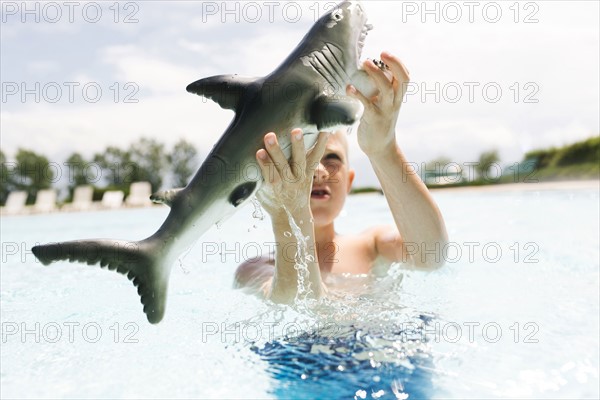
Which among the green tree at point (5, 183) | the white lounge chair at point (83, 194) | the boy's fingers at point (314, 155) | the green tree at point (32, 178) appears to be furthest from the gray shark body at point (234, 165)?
the green tree at point (5, 183)

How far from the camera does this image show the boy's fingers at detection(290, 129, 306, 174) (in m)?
2.06

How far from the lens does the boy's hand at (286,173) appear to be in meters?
2.05

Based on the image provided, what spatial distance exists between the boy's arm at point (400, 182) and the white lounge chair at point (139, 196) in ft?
90.3

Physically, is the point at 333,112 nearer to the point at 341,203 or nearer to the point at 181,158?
the point at 341,203

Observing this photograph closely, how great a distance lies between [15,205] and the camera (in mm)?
27906

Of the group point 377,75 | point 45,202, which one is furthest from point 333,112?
point 45,202

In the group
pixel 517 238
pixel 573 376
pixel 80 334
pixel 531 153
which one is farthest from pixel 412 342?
pixel 531 153

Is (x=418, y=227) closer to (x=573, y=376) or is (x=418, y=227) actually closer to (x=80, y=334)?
(x=573, y=376)

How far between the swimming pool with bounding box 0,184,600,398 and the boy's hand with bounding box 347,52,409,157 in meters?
0.73

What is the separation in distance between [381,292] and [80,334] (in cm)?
215

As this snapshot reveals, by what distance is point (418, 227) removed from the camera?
113 inches

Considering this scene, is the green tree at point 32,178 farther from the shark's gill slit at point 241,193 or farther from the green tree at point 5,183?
the shark's gill slit at point 241,193

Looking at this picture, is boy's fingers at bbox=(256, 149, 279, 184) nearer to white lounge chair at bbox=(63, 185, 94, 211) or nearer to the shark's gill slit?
the shark's gill slit

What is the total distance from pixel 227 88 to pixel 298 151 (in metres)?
0.39
